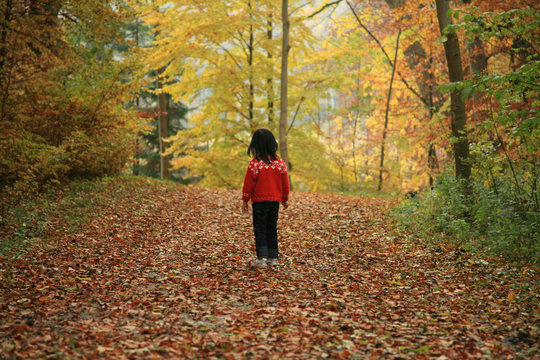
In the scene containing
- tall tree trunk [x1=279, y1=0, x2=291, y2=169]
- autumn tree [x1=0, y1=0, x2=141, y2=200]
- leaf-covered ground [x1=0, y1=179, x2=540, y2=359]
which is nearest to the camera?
leaf-covered ground [x1=0, y1=179, x2=540, y2=359]

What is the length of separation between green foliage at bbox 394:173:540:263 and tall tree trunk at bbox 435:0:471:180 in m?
0.39

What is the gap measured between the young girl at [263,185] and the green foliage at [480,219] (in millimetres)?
3188

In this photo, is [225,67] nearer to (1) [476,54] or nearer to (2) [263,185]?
(1) [476,54]

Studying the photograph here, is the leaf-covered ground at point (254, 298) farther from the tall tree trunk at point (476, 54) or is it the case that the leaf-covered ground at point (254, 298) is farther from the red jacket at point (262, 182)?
the tall tree trunk at point (476, 54)

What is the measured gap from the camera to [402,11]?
1320cm

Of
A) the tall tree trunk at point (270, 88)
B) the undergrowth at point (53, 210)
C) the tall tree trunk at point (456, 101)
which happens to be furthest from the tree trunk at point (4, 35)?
the tall tree trunk at point (270, 88)

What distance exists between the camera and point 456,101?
7.78 m

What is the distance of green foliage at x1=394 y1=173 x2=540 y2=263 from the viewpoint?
5949 mm

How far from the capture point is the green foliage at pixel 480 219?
19.5 feet

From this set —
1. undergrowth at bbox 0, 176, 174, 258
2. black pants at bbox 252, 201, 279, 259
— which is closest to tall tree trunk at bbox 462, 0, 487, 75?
black pants at bbox 252, 201, 279, 259

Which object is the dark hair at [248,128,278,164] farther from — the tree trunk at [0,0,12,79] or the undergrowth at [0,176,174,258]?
the tree trunk at [0,0,12,79]

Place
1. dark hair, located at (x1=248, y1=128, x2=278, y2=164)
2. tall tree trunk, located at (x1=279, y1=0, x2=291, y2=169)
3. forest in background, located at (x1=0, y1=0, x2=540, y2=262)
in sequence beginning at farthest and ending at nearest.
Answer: tall tree trunk, located at (x1=279, y1=0, x2=291, y2=169) → forest in background, located at (x1=0, y1=0, x2=540, y2=262) → dark hair, located at (x1=248, y1=128, x2=278, y2=164)


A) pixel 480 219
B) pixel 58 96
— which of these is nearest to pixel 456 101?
pixel 480 219

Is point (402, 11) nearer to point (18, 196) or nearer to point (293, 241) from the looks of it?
point (293, 241)
